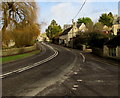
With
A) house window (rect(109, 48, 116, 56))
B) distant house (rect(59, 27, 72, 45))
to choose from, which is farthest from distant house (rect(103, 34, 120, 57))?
distant house (rect(59, 27, 72, 45))

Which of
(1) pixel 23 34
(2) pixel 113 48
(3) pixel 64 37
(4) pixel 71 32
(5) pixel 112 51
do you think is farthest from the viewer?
(3) pixel 64 37

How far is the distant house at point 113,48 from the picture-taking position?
2206cm

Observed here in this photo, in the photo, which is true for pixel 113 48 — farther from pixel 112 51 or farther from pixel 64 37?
pixel 64 37

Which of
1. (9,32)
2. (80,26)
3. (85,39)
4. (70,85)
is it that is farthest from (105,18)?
(70,85)

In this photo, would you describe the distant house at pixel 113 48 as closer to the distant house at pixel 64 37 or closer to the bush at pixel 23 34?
the bush at pixel 23 34

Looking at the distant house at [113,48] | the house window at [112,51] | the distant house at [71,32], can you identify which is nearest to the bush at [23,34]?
the distant house at [113,48]

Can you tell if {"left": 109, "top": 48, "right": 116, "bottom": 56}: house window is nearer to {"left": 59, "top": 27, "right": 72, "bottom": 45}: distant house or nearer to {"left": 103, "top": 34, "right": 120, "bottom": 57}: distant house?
{"left": 103, "top": 34, "right": 120, "bottom": 57}: distant house

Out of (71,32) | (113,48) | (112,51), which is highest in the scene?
(71,32)

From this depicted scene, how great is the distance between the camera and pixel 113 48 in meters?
23.3

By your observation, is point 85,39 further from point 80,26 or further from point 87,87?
point 87,87

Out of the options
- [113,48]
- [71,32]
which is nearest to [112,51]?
[113,48]

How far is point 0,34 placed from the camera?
3092 centimetres

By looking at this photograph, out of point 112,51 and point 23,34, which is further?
point 23,34

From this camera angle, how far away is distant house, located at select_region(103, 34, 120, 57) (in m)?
22.1
